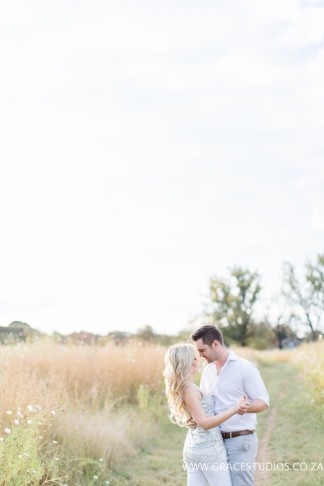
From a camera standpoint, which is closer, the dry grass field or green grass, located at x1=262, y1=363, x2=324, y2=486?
the dry grass field

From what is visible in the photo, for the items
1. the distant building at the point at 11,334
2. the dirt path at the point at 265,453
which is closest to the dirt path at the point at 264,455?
the dirt path at the point at 265,453

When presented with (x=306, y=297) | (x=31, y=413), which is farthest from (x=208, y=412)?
(x=306, y=297)

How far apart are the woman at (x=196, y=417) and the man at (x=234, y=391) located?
97 mm

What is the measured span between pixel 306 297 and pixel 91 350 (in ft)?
165

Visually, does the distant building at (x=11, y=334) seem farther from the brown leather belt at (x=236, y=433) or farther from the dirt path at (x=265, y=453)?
the brown leather belt at (x=236, y=433)

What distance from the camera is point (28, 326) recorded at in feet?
55.1

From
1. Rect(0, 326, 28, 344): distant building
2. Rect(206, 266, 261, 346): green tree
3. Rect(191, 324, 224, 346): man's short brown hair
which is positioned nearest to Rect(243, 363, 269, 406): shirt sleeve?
Rect(191, 324, 224, 346): man's short brown hair

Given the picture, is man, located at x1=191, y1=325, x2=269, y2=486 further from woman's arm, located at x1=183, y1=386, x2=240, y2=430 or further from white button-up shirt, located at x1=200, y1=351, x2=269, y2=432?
woman's arm, located at x1=183, y1=386, x2=240, y2=430

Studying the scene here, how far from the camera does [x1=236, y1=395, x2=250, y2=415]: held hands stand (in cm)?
472

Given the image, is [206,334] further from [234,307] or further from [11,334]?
[234,307]

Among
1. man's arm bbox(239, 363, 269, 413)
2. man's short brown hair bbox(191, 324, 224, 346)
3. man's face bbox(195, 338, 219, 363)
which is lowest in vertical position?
man's arm bbox(239, 363, 269, 413)

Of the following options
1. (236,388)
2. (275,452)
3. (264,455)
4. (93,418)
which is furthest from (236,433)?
(275,452)

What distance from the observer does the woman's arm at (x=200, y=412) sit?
188 inches

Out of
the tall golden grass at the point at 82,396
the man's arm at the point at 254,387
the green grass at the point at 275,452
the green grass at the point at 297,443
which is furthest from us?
the green grass at the point at 275,452
